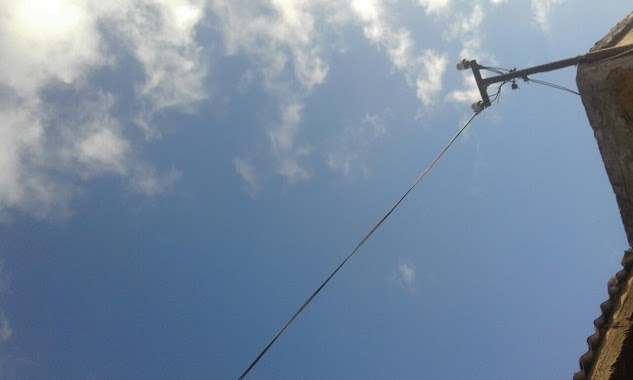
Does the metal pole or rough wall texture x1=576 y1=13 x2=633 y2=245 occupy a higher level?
the metal pole

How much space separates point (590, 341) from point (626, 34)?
424cm

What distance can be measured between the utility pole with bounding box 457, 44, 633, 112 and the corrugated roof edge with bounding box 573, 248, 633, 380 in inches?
95.6

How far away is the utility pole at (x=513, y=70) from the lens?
5266mm

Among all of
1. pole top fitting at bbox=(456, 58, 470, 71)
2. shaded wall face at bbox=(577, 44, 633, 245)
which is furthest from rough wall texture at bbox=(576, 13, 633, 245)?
pole top fitting at bbox=(456, 58, 470, 71)

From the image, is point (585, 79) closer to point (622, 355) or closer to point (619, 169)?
point (619, 169)

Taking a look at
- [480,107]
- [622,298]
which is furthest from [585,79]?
[622,298]

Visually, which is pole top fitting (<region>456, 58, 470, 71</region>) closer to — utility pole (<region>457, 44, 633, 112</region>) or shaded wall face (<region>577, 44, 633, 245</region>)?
utility pole (<region>457, 44, 633, 112</region>)

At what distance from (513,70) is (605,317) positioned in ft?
13.9

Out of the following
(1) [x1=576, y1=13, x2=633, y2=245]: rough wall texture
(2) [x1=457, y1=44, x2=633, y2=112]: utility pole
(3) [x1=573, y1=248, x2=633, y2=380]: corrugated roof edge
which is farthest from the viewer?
(2) [x1=457, y1=44, x2=633, y2=112]: utility pole

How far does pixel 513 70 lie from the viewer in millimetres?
6887

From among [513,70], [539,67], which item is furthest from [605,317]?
[513,70]

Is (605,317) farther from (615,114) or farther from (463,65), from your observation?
(463,65)

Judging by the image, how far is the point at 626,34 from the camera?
5.71 m

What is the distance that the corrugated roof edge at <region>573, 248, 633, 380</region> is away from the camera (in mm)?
3852
